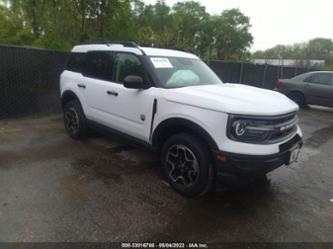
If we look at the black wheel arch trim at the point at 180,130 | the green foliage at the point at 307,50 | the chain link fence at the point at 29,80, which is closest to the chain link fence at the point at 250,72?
the chain link fence at the point at 29,80

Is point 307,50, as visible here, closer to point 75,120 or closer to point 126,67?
point 75,120

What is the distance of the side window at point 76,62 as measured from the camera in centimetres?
505

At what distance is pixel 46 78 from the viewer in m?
7.02

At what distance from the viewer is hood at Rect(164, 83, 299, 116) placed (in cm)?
287

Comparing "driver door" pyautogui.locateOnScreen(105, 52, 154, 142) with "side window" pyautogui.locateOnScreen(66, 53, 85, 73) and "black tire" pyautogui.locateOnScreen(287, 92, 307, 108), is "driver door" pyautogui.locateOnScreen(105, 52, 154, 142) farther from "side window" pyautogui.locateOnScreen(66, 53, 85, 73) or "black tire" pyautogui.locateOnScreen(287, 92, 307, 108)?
"black tire" pyautogui.locateOnScreen(287, 92, 307, 108)

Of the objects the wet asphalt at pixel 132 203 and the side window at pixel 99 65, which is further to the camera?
the side window at pixel 99 65

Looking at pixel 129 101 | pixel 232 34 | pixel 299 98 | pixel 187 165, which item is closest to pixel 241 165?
pixel 187 165

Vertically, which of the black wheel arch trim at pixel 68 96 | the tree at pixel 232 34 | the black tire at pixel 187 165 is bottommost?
the black tire at pixel 187 165

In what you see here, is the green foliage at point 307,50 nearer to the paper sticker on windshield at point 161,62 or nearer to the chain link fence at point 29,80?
the chain link fence at point 29,80

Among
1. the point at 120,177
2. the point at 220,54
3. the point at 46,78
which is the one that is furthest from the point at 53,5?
the point at 220,54

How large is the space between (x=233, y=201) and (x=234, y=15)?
152 feet

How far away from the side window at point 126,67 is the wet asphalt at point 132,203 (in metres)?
1.33

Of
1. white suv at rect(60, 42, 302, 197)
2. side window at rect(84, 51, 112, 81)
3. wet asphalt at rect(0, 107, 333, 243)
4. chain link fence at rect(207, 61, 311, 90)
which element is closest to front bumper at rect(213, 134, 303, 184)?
white suv at rect(60, 42, 302, 197)

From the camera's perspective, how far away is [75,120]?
17.0 feet
